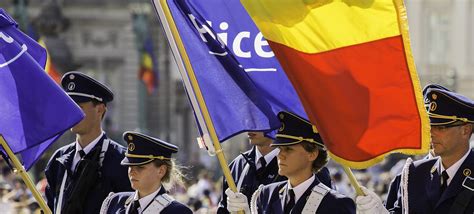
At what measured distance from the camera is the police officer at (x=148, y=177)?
9539 millimetres

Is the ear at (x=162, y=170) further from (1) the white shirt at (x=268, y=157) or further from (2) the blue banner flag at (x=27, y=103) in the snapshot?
(1) the white shirt at (x=268, y=157)

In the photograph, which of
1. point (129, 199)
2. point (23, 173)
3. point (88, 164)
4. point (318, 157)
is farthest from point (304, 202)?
point (88, 164)

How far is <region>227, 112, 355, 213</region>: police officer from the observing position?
911 cm

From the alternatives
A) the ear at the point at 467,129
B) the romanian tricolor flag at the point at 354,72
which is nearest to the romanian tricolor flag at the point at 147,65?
the ear at the point at 467,129

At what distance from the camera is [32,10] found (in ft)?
183

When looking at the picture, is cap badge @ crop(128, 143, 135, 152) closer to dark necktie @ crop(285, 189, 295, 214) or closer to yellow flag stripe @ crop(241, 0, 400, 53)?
dark necktie @ crop(285, 189, 295, 214)

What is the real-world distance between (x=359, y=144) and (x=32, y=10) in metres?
47.9

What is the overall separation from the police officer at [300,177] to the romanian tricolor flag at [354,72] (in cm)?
41

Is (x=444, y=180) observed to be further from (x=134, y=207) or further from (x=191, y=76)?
(x=134, y=207)

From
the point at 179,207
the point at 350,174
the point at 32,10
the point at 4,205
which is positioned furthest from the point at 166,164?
the point at 32,10

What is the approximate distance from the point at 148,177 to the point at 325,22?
59.1 inches

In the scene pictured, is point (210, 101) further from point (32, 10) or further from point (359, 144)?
point (32, 10)

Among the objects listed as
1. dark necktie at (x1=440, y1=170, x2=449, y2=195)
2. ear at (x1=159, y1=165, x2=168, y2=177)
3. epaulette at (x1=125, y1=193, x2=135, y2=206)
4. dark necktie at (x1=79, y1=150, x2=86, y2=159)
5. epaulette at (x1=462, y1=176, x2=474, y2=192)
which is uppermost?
dark necktie at (x1=79, y1=150, x2=86, y2=159)

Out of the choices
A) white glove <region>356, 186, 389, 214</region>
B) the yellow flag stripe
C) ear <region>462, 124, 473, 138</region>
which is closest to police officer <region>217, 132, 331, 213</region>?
ear <region>462, 124, 473, 138</region>
